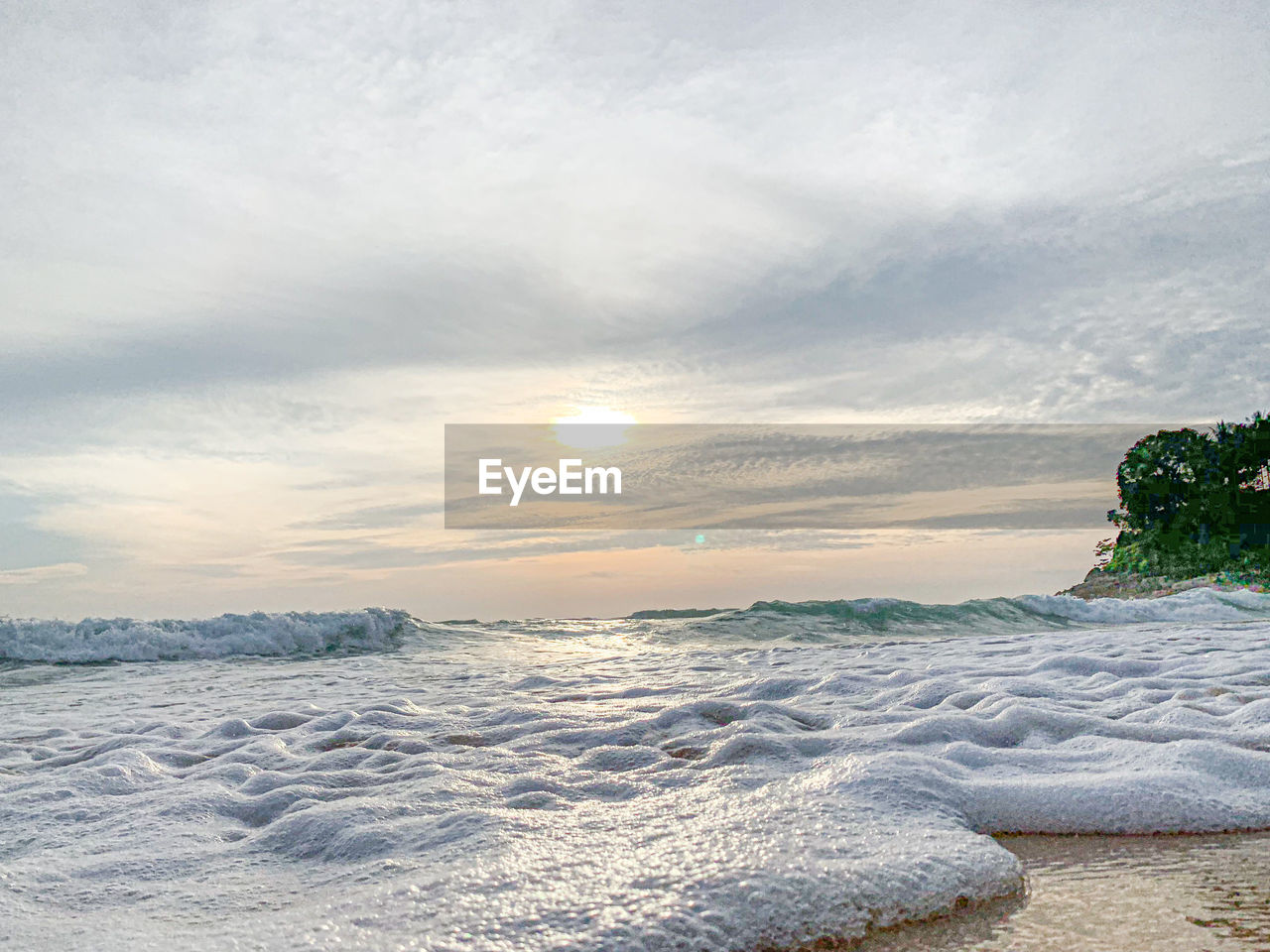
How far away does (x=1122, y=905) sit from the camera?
77.9 inches

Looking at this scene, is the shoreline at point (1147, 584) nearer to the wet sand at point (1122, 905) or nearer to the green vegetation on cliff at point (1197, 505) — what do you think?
the green vegetation on cliff at point (1197, 505)

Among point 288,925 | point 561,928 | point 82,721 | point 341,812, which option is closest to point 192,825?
point 341,812

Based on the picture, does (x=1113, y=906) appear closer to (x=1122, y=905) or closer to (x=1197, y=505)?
(x=1122, y=905)

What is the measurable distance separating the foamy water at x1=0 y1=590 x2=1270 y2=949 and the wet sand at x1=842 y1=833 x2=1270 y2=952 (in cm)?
9

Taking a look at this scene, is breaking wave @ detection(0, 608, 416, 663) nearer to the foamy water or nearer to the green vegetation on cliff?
the foamy water

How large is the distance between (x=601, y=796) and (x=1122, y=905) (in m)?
1.68

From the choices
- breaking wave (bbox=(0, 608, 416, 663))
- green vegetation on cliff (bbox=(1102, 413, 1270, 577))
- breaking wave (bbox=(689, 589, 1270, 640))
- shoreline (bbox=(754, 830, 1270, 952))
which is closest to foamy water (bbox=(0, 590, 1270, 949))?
shoreline (bbox=(754, 830, 1270, 952))

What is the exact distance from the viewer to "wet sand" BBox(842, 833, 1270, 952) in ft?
5.87

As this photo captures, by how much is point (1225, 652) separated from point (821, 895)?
18.4 feet

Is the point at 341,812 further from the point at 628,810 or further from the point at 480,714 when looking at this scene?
the point at 480,714

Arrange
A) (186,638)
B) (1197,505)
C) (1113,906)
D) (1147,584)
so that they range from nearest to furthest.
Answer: (1113,906)
(186,638)
(1147,584)
(1197,505)

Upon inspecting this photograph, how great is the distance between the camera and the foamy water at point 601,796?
2.01 m

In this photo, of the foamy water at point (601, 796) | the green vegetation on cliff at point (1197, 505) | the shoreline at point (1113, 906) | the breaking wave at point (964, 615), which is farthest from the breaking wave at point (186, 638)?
the green vegetation on cliff at point (1197, 505)

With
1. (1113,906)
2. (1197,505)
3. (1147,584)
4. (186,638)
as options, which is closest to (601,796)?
(1113,906)
